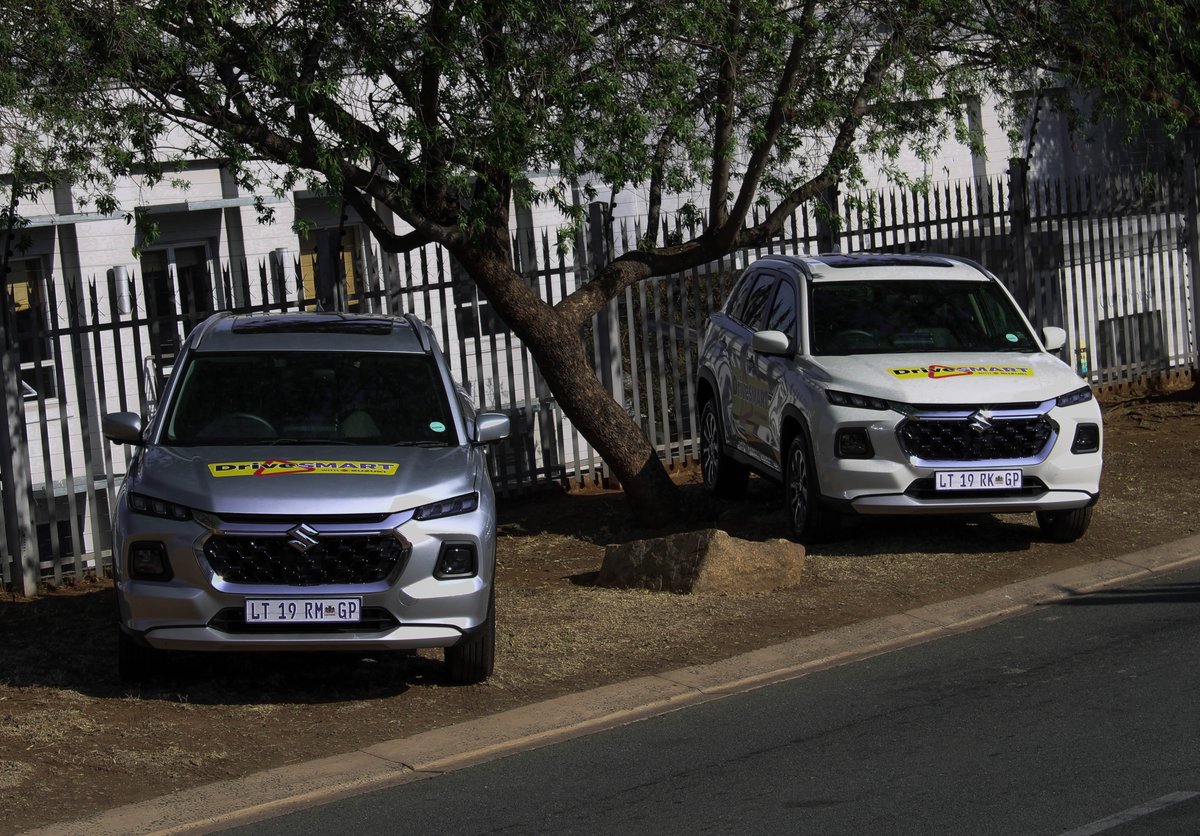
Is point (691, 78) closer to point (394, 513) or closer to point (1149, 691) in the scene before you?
point (394, 513)

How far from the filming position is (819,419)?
10.4m

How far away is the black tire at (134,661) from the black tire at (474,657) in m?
1.47

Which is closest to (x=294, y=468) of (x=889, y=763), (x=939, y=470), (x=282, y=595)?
(x=282, y=595)

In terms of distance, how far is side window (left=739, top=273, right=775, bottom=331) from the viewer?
12.2m

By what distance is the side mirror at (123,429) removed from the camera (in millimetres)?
7938

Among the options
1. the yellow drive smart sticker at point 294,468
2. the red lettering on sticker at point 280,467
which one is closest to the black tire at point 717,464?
the yellow drive smart sticker at point 294,468

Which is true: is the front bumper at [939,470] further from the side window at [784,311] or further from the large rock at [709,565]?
the side window at [784,311]

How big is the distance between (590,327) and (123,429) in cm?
689

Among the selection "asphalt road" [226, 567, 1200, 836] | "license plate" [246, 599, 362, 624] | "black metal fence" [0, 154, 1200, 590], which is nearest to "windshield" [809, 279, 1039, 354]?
"black metal fence" [0, 154, 1200, 590]

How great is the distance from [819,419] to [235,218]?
10.8 meters

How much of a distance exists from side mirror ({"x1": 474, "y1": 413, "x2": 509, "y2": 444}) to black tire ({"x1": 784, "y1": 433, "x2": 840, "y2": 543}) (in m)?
2.94

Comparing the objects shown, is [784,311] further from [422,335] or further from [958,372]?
[422,335]

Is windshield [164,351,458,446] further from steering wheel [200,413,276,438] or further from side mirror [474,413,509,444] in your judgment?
side mirror [474,413,509,444]

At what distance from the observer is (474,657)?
777cm
